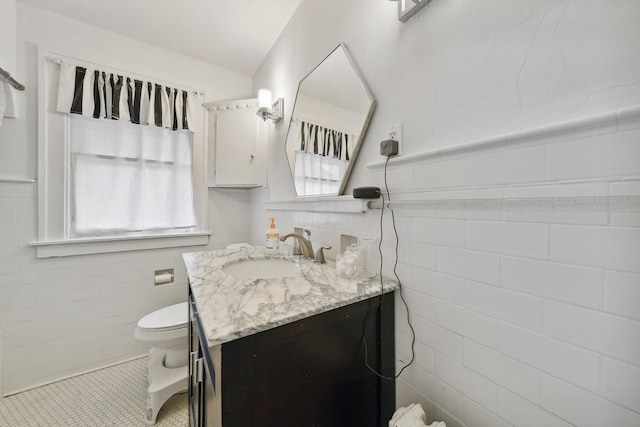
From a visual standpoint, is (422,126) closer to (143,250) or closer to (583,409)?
(583,409)

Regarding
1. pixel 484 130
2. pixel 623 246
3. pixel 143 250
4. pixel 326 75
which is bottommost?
pixel 143 250

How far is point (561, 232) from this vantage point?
22.6 inches

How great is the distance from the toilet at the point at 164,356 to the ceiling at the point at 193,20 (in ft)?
7.19

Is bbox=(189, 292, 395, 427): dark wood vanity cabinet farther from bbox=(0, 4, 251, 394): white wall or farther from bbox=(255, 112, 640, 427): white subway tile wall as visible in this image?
bbox=(0, 4, 251, 394): white wall

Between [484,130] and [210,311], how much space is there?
98 cm

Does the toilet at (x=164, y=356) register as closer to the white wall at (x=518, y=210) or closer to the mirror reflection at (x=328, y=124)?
the mirror reflection at (x=328, y=124)

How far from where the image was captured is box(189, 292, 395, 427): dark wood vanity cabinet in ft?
2.00

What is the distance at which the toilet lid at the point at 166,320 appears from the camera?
1.49m

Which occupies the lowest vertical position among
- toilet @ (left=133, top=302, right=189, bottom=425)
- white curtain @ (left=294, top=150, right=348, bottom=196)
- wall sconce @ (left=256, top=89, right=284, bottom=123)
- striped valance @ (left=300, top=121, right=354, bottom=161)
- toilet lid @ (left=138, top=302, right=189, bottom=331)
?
toilet @ (left=133, top=302, right=189, bottom=425)

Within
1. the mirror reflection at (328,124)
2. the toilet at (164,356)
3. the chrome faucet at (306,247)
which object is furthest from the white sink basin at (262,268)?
the toilet at (164,356)

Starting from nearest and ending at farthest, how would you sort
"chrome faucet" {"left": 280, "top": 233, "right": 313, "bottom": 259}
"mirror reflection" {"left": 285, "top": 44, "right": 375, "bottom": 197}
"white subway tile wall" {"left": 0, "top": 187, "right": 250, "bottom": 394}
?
"mirror reflection" {"left": 285, "top": 44, "right": 375, "bottom": 197}, "chrome faucet" {"left": 280, "top": 233, "right": 313, "bottom": 259}, "white subway tile wall" {"left": 0, "top": 187, "right": 250, "bottom": 394}

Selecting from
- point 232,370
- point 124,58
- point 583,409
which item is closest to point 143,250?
point 124,58

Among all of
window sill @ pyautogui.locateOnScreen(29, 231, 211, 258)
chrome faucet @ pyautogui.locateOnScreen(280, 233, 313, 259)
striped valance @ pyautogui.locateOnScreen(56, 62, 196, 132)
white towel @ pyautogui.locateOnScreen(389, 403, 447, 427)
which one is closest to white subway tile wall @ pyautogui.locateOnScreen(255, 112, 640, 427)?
white towel @ pyautogui.locateOnScreen(389, 403, 447, 427)

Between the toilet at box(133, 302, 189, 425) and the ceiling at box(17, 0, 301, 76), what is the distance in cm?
219
